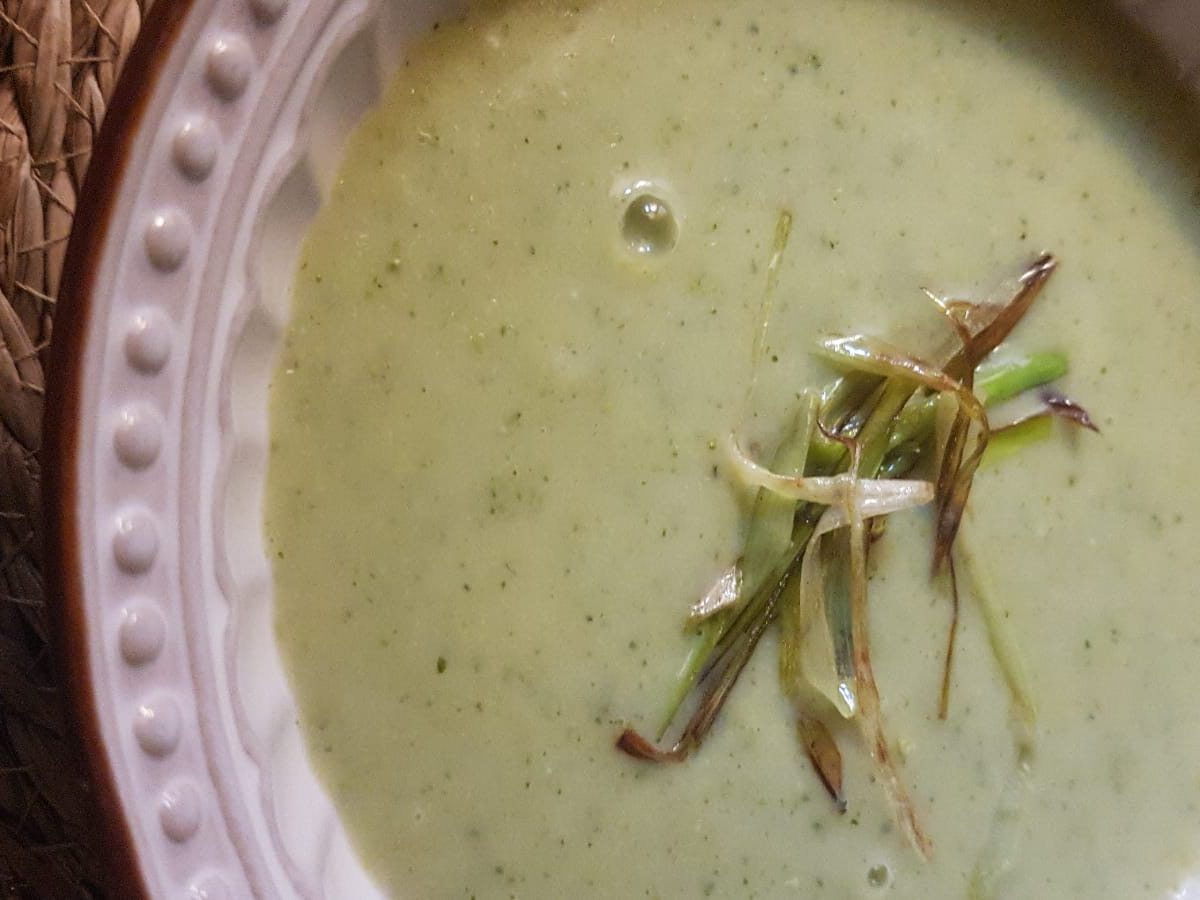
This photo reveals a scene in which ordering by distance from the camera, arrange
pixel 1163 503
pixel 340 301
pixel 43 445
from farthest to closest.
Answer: pixel 1163 503, pixel 340 301, pixel 43 445

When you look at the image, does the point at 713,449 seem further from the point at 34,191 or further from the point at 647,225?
the point at 34,191

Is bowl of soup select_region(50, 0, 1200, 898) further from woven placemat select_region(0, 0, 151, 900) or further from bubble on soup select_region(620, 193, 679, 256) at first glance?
woven placemat select_region(0, 0, 151, 900)

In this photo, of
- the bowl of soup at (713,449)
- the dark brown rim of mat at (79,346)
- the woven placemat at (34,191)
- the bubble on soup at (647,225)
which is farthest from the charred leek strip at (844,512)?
the woven placemat at (34,191)

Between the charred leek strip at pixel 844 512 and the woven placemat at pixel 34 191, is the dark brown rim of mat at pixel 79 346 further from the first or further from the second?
the charred leek strip at pixel 844 512

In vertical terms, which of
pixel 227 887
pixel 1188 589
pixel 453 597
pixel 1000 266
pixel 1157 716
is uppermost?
pixel 1000 266

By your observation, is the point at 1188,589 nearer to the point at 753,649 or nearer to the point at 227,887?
the point at 753,649

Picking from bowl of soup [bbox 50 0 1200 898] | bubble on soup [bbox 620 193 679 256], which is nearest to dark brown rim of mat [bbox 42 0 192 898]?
bowl of soup [bbox 50 0 1200 898]

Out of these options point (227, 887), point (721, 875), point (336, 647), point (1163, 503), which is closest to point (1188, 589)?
point (1163, 503)
